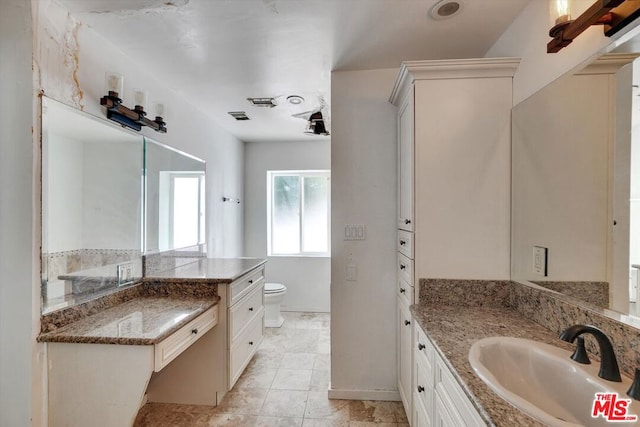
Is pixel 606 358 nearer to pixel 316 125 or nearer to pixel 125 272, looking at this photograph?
pixel 125 272

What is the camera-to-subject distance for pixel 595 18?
3.01ft

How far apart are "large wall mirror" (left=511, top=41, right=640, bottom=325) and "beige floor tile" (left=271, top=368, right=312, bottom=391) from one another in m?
1.68

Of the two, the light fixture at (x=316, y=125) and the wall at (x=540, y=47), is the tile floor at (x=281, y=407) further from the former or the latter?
the light fixture at (x=316, y=125)

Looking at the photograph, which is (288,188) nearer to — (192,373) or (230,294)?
(230,294)

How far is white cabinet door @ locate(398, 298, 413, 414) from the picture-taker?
167 centimetres

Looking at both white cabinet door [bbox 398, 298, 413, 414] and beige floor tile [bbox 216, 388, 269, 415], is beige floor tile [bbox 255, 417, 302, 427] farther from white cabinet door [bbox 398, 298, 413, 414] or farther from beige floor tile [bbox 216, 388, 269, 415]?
white cabinet door [bbox 398, 298, 413, 414]

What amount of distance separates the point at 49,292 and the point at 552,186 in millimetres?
2367

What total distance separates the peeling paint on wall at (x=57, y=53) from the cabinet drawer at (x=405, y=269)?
6.57ft

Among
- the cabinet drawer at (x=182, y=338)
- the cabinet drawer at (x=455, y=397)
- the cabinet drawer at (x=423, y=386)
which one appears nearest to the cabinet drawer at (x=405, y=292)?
the cabinet drawer at (x=423, y=386)

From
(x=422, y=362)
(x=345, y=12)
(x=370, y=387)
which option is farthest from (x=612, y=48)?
(x=370, y=387)

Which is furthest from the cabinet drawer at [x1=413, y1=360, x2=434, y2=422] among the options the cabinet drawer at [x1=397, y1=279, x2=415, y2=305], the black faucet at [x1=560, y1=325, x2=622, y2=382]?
the black faucet at [x1=560, y1=325, x2=622, y2=382]

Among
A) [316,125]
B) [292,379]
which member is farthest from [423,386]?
[316,125]

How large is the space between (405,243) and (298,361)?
1.56m

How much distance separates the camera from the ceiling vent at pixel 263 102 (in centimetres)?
257
